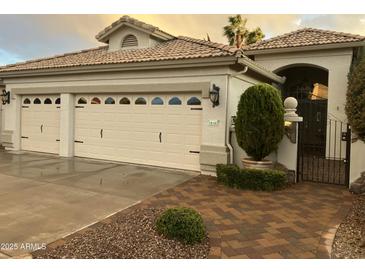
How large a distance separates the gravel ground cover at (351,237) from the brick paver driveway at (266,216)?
107mm

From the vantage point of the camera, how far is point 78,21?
10.1 meters

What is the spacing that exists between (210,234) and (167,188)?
2.87 metres

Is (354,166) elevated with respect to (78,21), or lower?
lower

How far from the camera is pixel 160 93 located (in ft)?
32.0

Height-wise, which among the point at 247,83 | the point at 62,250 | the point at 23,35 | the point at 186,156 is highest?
the point at 23,35

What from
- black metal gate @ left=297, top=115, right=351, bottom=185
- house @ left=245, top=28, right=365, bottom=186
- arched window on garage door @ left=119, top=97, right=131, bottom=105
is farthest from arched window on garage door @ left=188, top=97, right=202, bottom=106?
house @ left=245, top=28, right=365, bottom=186

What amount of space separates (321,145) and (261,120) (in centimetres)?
628

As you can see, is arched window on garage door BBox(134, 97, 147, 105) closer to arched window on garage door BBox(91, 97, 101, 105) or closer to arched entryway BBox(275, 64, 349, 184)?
arched window on garage door BBox(91, 97, 101, 105)

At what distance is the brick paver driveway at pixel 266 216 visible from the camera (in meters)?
4.03

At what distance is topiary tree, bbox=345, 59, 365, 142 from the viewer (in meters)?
5.42

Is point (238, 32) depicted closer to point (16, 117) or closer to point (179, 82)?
point (179, 82)

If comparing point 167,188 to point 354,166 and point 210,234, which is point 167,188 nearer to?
point 210,234

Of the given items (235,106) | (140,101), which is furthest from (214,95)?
(140,101)

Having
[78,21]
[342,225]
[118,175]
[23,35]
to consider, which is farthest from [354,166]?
[23,35]
